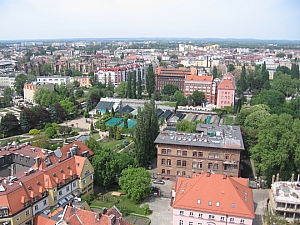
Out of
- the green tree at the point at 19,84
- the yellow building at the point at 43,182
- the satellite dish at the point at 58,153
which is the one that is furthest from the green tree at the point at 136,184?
the green tree at the point at 19,84

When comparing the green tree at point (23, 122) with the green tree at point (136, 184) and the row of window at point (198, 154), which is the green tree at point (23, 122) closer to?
the row of window at point (198, 154)

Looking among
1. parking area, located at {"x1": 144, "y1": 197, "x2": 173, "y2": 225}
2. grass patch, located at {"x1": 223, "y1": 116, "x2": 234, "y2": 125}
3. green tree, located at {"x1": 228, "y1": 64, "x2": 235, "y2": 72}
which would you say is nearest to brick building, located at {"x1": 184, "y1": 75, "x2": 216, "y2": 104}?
grass patch, located at {"x1": 223, "y1": 116, "x2": 234, "y2": 125}

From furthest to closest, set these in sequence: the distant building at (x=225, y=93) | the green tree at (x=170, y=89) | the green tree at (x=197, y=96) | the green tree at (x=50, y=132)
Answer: the green tree at (x=170, y=89)
the green tree at (x=197, y=96)
the distant building at (x=225, y=93)
the green tree at (x=50, y=132)

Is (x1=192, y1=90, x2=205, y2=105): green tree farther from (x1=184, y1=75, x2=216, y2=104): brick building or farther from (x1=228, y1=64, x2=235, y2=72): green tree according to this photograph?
(x1=228, y1=64, x2=235, y2=72): green tree

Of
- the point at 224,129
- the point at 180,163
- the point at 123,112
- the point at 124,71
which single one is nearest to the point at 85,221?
the point at 180,163

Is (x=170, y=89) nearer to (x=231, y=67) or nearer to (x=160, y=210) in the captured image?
(x=160, y=210)
